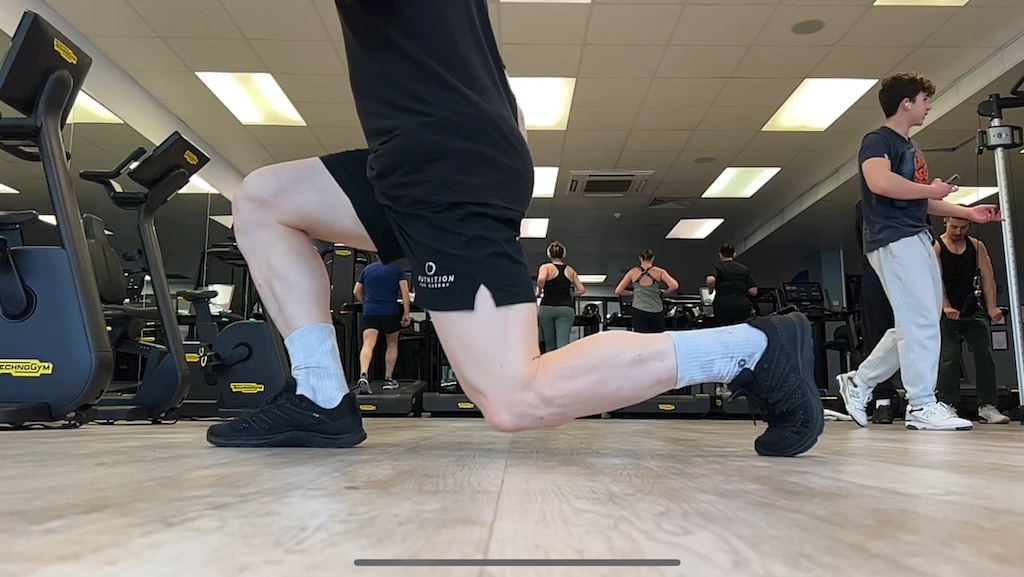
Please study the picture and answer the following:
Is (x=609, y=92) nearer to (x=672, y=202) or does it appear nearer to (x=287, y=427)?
(x=672, y=202)

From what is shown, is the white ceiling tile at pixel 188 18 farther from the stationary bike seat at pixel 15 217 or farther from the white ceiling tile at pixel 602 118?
the white ceiling tile at pixel 602 118

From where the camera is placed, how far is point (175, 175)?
311 cm

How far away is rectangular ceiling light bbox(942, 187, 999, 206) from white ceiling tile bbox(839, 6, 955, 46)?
4.10 metres

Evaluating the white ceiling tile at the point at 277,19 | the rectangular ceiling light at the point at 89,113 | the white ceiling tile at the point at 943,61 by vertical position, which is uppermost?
the white ceiling tile at the point at 277,19

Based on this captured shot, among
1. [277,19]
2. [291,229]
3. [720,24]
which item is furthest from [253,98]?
[291,229]

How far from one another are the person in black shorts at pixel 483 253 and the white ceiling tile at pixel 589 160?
5981mm

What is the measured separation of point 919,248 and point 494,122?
2.13 metres

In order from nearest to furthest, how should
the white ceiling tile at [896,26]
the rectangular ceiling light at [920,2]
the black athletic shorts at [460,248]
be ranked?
the black athletic shorts at [460,248], the rectangular ceiling light at [920,2], the white ceiling tile at [896,26]

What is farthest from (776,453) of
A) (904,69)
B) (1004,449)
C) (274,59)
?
(904,69)

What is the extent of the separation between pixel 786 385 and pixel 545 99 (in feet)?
16.6

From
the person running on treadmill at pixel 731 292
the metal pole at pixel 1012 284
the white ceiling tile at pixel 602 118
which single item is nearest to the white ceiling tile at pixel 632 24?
the white ceiling tile at pixel 602 118

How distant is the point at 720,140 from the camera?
6.76m

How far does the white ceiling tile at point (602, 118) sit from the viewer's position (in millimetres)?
6066

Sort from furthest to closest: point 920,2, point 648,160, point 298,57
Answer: point 648,160 → point 298,57 → point 920,2
